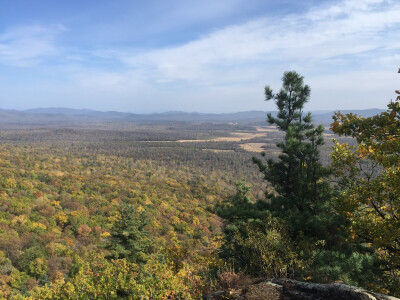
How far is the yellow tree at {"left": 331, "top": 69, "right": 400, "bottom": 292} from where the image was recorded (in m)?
7.24

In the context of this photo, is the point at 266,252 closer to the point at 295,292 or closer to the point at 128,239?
the point at 295,292

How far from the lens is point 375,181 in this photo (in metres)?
7.60

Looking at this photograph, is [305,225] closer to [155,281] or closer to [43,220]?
[155,281]

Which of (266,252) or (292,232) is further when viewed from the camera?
(292,232)

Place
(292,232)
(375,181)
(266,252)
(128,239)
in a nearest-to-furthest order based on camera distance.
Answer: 1. (375,181)
2. (266,252)
3. (292,232)
4. (128,239)

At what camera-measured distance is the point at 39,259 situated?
94.1 ft

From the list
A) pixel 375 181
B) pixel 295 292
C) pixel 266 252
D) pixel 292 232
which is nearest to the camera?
pixel 295 292

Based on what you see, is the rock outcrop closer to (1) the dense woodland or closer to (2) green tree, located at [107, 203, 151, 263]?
(1) the dense woodland

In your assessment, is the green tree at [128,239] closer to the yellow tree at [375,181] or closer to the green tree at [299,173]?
the green tree at [299,173]

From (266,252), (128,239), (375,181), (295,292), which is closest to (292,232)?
(266,252)

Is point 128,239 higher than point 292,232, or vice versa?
point 292,232

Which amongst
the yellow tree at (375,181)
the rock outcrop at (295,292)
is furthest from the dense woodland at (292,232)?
the rock outcrop at (295,292)

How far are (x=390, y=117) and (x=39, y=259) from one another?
114ft

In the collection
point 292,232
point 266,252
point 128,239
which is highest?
point 266,252
